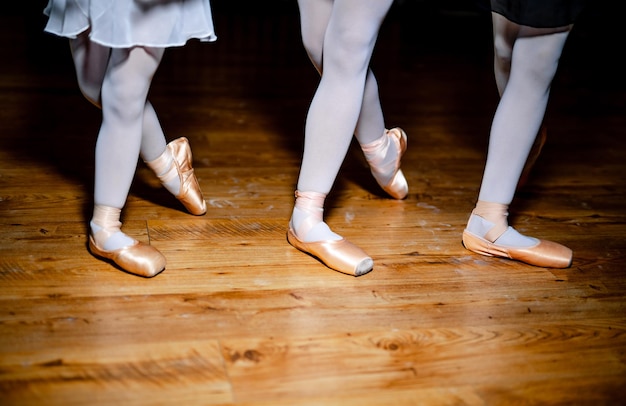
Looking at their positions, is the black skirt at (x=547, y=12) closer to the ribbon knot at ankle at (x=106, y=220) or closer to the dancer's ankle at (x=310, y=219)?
the dancer's ankle at (x=310, y=219)

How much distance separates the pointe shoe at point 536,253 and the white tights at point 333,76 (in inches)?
13.8

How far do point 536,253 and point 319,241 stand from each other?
477 mm

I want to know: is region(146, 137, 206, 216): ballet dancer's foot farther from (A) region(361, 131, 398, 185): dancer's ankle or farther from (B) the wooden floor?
(A) region(361, 131, 398, 185): dancer's ankle

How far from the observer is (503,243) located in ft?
5.83

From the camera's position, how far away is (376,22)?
159 cm

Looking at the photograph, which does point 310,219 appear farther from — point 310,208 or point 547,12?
point 547,12

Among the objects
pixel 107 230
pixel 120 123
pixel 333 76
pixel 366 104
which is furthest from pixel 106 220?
pixel 366 104

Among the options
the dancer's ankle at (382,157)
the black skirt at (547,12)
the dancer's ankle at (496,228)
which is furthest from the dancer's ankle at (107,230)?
the black skirt at (547,12)

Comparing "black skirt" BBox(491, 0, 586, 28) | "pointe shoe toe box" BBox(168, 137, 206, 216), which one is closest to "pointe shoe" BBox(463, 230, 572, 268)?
"black skirt" BBox(491, 0, 586, 28)

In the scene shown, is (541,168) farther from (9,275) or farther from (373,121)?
(9,275)

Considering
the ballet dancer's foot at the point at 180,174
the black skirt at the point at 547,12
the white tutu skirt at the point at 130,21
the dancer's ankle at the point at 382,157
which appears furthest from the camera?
the dancer's ankle at the point at 382,157

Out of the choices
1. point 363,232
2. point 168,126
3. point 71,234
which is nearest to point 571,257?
point 363,232

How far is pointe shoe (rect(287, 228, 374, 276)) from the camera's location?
165 cm

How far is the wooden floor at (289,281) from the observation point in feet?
4.22
